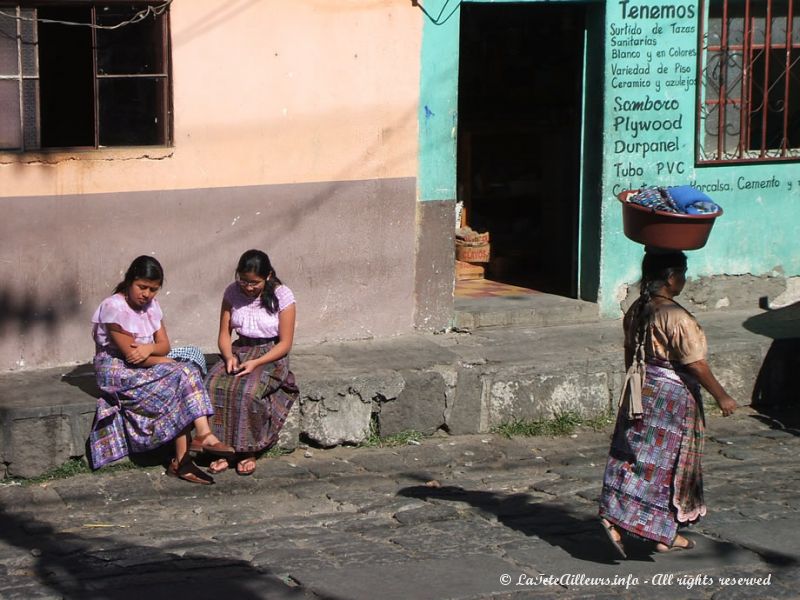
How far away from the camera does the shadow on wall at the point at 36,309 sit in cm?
765

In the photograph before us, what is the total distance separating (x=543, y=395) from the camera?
8.10 m

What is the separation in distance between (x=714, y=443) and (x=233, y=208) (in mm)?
3379

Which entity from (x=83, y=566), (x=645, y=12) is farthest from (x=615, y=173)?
(x=83, y=566)

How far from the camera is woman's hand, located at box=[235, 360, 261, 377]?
23.6ft

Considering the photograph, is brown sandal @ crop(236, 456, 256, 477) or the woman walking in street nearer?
the woman walking in street

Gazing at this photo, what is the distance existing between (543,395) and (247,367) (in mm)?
2003

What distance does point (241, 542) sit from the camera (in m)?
6.02

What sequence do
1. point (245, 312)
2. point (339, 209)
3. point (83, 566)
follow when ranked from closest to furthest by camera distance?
1. point (83, 566)
2. point (245, 312)
3. point (339, 209)

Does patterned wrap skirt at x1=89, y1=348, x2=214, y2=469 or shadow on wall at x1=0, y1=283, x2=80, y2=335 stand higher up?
shadow on wall at x1=0, y1=283, x2=80, y2=335

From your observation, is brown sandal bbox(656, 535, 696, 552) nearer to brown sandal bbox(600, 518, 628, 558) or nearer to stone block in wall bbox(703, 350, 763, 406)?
brown sandal bbox(600, 518, 628, 558)

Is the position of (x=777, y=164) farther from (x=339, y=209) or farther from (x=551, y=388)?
(x=339, y=209)

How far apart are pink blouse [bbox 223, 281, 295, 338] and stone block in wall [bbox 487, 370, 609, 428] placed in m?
1.49

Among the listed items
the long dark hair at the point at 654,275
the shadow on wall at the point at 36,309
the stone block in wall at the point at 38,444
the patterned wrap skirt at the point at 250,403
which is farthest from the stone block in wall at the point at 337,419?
the long dark hair at the point at 654,275

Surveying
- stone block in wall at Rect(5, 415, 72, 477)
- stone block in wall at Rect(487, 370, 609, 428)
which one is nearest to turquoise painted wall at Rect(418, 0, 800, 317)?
stone block in wall at Rect(487, 370, 609, 428)
